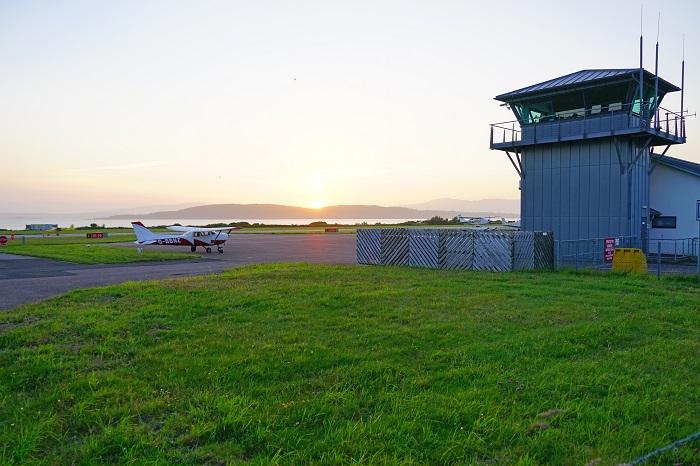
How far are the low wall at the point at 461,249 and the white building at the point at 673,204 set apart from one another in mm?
9813

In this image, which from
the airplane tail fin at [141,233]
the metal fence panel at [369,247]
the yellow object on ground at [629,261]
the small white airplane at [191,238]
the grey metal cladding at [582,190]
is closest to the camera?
the yellow object on ground at [629,261]

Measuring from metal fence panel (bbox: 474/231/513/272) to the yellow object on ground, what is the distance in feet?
13.4

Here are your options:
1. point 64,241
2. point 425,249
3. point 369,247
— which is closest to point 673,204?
point 425,249

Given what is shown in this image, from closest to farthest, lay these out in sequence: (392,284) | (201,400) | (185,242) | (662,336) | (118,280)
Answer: (201,400)
(662,336)
(392,284)
(118,280)
(185,242)

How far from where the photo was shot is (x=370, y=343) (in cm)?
784

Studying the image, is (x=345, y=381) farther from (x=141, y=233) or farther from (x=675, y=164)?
(x=141, y=233)

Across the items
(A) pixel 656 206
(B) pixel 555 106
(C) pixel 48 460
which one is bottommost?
(C) pixel 48 460

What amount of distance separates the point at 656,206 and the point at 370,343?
26143mm

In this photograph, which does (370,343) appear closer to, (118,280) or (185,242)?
(118,280)

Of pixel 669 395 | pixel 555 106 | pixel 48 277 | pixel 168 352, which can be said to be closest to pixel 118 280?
pixel 48 277

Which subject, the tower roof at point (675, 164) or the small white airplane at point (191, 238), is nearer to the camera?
the tower roof at point (675, 164)

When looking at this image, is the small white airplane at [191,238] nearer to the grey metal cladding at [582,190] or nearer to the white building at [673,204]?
the grey metal cladding at [582,190]

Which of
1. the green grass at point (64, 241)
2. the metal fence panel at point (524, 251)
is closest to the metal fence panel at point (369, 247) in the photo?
the metal fence panel at point (524, 251)

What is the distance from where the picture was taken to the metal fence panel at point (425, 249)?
21578 millimetres
